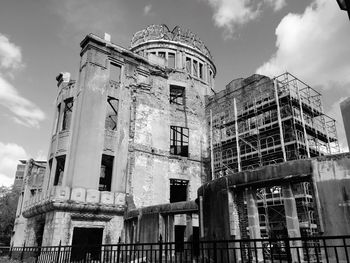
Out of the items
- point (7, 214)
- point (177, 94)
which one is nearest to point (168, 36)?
point (177, 94)

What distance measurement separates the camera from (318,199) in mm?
8148

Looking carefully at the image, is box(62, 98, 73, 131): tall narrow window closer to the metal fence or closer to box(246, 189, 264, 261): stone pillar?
the metal fence

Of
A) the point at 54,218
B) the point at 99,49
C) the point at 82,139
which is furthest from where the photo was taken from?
the point at 99,49

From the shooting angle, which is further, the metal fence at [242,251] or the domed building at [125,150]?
the domed building at [125,150]

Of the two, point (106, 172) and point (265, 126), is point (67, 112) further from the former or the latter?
point (265, 126)

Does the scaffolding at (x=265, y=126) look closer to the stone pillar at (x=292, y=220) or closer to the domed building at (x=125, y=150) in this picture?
the domed building at (x=125, y=150)

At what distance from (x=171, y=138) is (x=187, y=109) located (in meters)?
2.82

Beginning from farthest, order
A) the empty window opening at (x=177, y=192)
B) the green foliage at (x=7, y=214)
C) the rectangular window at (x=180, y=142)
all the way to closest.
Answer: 1. the green foliage at (x=7, y=214)
2. the empty window opening at (x=177, y=192)
3. the rectangular window at (x=180, y=142)

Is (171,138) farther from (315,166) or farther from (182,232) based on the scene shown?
(315,166)

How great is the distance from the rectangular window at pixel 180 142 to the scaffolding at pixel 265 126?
2.29 meters

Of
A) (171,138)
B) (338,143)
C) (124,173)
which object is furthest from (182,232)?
(338,143)

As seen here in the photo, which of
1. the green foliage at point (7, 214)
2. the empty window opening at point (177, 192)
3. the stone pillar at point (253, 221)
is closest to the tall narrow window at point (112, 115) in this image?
the empty window opening at point (177, 192)

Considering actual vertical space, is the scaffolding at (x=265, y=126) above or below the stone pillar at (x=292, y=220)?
above

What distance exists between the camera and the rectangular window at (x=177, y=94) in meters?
25.2
